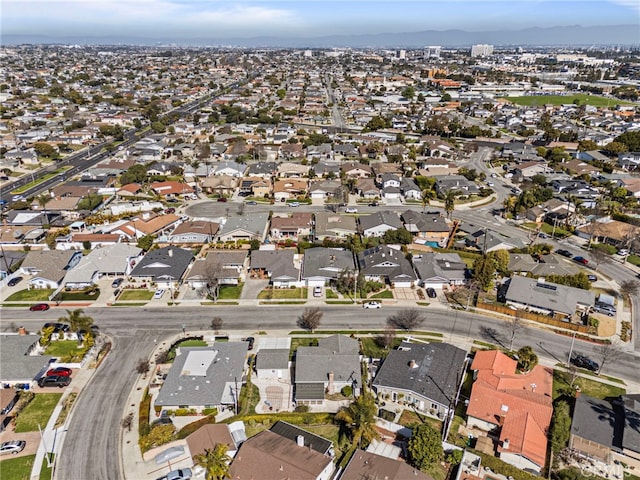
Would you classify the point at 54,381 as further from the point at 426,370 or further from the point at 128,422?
the point at 426,370

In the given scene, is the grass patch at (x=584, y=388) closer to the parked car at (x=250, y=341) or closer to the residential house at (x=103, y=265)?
the parked car at (x=250, y=341)

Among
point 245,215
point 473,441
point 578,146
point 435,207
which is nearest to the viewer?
point 473,441

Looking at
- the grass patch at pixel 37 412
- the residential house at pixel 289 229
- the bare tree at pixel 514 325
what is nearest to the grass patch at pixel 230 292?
the residential house at pixel 289 229

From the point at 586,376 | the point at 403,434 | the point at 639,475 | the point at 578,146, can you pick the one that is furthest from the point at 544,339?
the point at 578,146

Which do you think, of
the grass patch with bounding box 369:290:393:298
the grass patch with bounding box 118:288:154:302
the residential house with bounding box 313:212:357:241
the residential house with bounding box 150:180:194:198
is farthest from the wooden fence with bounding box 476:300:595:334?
the residential house with bounding box 150:180:194:198

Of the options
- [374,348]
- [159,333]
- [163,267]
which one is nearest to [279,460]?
[374,348]

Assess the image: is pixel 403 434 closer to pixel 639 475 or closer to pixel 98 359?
pixel 639 475

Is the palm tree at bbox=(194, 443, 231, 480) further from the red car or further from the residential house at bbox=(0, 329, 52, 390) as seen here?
the residential house at bbox=(0, 329, 52, 390)

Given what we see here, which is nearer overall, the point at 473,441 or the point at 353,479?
the point at 353,479
